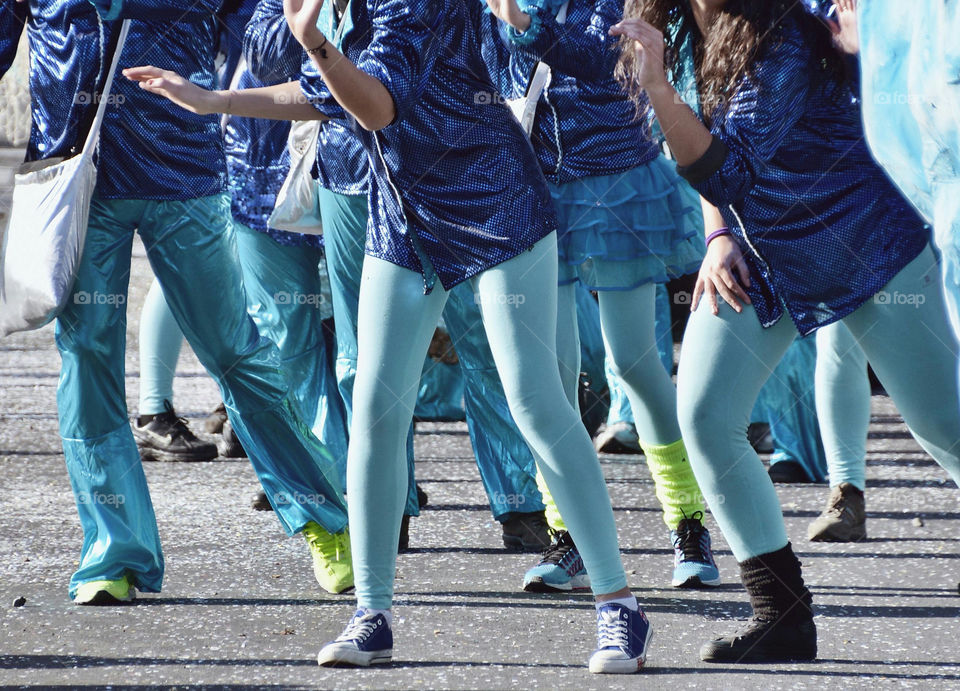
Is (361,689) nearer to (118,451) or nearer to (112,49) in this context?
(118,451)

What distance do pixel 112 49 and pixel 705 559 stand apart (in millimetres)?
2122

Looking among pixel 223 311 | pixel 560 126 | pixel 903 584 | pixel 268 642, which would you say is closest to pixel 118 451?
pixel 223 311

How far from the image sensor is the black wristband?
3.08 meters

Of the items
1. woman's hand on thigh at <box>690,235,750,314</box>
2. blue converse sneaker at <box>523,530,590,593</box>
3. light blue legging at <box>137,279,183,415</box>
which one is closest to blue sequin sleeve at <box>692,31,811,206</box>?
woman's hand on thigh at <box>690,235,750,314</box>

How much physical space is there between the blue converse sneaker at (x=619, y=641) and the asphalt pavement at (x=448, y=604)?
43mm

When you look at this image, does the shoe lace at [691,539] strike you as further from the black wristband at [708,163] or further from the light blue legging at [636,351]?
the black wristband at [708,163]

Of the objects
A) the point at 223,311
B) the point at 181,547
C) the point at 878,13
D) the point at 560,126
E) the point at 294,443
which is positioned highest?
the point at 878,13

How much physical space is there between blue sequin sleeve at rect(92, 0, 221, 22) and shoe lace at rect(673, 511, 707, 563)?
6.33 ft

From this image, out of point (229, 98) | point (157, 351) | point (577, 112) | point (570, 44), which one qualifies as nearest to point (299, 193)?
point (577, 112)

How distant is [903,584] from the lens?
415 cm

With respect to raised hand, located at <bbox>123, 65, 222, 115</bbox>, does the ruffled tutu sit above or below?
below

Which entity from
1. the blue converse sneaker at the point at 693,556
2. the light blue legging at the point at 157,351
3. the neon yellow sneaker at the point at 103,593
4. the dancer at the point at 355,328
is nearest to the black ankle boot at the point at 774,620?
the blue converse sneaker at the point at 693,556

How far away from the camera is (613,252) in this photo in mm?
4270

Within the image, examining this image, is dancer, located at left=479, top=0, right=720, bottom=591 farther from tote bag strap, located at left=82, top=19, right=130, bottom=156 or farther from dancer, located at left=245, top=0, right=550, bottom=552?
tote bag strap, located at left=82, top=19, right=130, bottom=156
